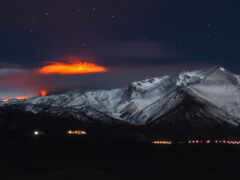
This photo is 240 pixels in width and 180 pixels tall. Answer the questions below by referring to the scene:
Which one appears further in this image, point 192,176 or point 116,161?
point 116,161

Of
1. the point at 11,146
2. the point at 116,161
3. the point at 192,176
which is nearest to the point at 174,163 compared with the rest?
the point at 116,161

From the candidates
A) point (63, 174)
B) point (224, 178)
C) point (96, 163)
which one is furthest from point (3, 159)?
point (224, 178)

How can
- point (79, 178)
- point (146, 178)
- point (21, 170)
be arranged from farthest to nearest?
point (21, 170)
point (146, 178)
point (79, 178)

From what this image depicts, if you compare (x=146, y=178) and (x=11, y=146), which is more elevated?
(x=11, y=146)

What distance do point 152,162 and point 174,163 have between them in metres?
10.5

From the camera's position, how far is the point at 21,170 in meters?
148

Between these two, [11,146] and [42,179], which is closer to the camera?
[42,179]

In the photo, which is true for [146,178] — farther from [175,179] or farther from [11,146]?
[11,146]

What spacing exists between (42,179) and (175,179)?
4607 centimetres

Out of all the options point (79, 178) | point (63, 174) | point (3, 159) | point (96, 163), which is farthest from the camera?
point (96, 163)

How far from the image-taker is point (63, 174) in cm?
12512

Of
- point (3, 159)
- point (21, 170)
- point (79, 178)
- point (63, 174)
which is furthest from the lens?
point (3, 159)

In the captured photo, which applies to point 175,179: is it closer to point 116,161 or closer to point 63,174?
point 63,174

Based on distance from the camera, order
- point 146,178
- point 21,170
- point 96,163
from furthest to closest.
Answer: point 96,163
point 21,170
point 146,178
